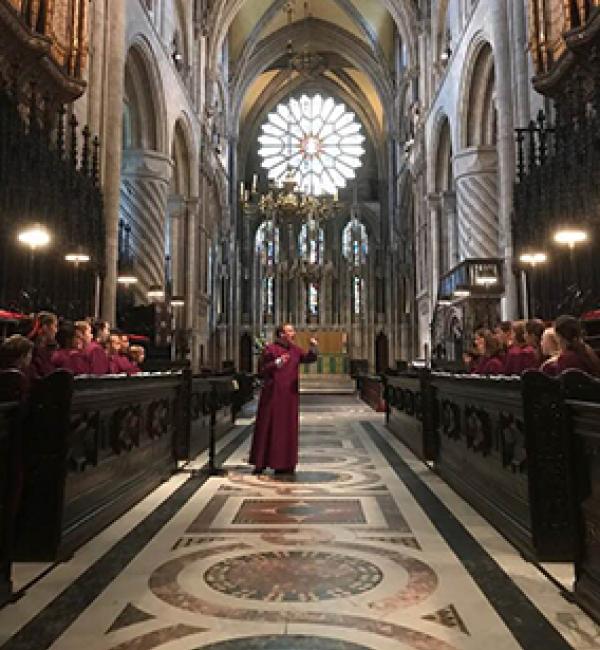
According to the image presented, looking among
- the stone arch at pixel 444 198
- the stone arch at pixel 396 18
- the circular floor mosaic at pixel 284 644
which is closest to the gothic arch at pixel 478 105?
the stone arch at pixel 444 198

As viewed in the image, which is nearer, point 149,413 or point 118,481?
point 118,481

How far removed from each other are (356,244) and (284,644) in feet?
113

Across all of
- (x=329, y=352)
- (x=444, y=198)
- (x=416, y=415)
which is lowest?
(x=416, y=415)

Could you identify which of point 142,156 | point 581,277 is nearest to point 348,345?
point 142,156

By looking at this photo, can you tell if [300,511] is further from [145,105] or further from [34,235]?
[145,105]

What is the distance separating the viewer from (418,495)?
543 cm

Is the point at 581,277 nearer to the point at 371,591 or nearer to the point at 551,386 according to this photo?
the point at 551,386

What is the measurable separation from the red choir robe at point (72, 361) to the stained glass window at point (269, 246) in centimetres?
3075

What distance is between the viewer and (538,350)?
17.4ft

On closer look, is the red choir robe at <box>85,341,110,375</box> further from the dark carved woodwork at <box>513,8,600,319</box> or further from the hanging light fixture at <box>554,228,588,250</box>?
the dark carved woodwork at <box>513,8,600,319</box>

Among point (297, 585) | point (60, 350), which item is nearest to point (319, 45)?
point (60, 350)

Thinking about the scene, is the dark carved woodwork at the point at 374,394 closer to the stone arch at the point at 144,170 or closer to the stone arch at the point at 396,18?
the stone arch at the point at 144,170

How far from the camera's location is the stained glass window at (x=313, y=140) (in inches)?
1448

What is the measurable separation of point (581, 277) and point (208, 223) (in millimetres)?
19032
